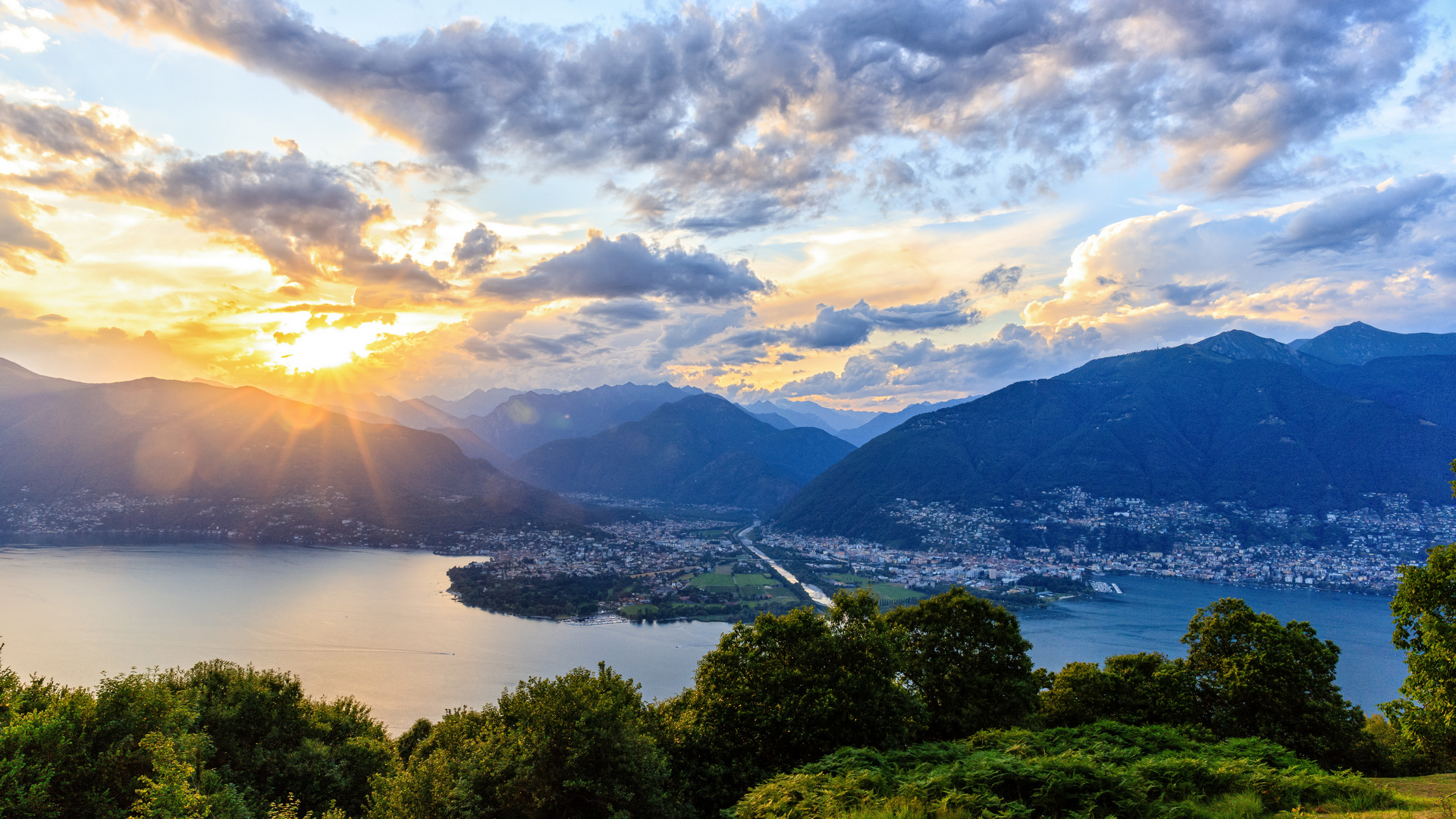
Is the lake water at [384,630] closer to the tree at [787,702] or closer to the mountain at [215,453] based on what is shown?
the tree at [787,702]

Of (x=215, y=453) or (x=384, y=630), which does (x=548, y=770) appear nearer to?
(x=384, y=630)

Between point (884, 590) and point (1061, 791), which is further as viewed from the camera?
point (884, 590)

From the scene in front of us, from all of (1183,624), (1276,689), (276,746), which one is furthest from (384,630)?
(1183,624)

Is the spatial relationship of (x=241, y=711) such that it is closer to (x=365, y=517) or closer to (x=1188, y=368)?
(x=365, y=517)

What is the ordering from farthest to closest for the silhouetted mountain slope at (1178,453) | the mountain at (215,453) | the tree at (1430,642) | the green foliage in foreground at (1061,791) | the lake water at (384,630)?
the mountain at (215,453) < the silhouetted mountain slope at (1178,453) < the lake water at (384,630) < the tree at (1430,642) < the green foliage in foreground at (1061,791)

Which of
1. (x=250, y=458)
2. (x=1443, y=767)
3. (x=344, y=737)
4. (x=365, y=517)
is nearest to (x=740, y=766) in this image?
(x=344, y=737)

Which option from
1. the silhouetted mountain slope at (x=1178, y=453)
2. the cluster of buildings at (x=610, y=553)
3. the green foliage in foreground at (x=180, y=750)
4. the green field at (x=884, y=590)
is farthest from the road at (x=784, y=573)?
the green foliage in foreground at (x=180, y=750)

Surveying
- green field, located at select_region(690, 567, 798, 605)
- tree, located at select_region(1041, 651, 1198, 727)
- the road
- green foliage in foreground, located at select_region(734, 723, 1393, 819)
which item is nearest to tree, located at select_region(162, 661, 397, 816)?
green foliage in foreground, located at select_region(734, 723, 1393, 819)
